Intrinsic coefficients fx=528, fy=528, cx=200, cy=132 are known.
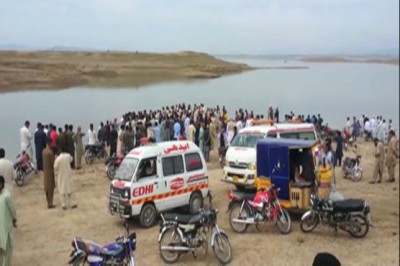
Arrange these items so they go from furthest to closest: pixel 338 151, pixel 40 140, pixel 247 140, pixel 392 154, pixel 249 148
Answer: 1. pixel 338 151
2. pixel 392 154
3. pixel 40 140
4. pixel 247 140
5. pixel 249 148

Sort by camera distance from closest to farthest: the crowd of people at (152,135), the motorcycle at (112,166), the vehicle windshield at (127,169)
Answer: the vehicle windshield at (127,169)
the crowd of people at (152,135)
the motorcycle at (112,166)

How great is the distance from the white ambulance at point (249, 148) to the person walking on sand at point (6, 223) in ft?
24.1

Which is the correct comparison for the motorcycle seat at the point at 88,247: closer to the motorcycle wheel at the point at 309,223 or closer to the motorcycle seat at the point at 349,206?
the motorcycle wheel at the point at 309,223

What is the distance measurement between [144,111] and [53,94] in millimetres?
2792

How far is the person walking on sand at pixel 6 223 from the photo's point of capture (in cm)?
768

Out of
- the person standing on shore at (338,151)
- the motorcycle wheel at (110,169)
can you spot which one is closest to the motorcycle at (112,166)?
the motorcycle wheel at (110,169)

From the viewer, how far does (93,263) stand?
7824mm

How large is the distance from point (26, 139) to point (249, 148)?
250 inches

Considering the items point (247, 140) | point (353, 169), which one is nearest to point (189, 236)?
point (247, 140)

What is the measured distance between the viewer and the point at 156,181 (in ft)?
38.3

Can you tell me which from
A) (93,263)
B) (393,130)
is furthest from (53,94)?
(393,130)

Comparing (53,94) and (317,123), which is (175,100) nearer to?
(53,94)

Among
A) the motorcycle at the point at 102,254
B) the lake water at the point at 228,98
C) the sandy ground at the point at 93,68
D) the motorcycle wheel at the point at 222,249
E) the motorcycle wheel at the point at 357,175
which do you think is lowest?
the motorcycle wheel at the point at 357,175

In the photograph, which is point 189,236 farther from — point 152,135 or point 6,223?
point 152,135
